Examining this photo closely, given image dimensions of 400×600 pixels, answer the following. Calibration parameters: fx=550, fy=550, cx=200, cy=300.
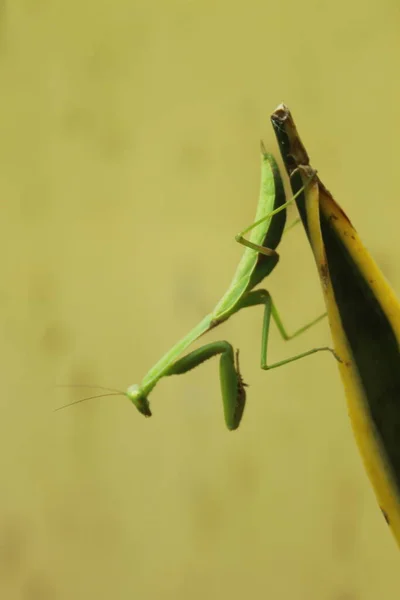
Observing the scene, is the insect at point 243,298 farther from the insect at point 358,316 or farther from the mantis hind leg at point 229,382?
the insect at point 358,316

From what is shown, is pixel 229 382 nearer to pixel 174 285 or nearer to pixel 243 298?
pixel 243 298

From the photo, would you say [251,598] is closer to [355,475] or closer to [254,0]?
[355,475]

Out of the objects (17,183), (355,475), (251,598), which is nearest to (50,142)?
(17,183)

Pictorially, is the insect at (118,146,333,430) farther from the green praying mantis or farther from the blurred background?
the blurred background

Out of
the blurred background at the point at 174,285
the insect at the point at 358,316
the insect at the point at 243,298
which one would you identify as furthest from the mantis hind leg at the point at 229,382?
the blurred background at the point at 174,285

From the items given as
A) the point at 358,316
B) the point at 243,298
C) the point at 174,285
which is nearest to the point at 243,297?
the point at 243,298

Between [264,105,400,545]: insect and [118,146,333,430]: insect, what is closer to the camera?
[264,105,400,545]: insect

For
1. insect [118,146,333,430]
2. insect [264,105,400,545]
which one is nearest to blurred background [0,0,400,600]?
insect [118,146,333,430]
